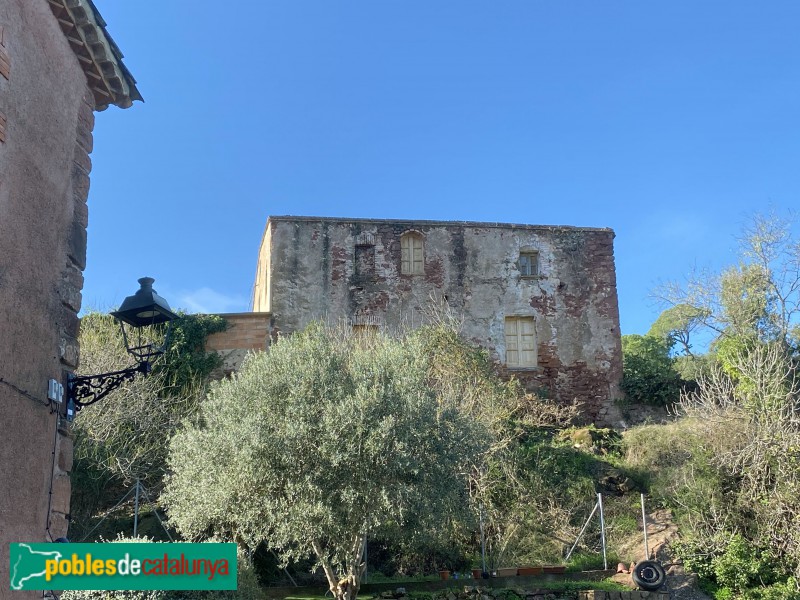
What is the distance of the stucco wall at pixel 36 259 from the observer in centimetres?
651

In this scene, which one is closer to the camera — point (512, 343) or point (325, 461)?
point (325, 461)

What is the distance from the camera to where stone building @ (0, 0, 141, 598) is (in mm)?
6527

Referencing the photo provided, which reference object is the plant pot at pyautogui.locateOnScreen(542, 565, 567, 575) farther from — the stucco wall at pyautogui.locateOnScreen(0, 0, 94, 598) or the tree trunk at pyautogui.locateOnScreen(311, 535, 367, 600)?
the stucco wall at pyautogui.locateOnScreen(0, 0, 94, 598)

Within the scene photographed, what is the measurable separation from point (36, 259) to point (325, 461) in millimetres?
6284

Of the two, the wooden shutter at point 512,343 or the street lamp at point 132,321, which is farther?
the wooden shutter at point 512,343

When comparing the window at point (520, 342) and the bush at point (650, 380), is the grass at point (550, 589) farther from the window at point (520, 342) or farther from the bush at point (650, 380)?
the window at point (520, 342)

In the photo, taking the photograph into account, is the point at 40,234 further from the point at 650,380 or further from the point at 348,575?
the point at 650,380

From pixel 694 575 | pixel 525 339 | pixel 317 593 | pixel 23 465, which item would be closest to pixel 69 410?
pixel 23 465

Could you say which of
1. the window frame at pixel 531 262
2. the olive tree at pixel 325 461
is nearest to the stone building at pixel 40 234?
the olive tree at pixel 325 461

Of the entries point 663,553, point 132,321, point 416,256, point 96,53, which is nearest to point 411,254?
point 416,256

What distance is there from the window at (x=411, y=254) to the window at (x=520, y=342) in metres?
3.11

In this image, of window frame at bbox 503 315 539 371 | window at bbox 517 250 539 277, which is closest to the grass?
window frame at bbox 503 315 539 371

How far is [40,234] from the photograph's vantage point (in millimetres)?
7109

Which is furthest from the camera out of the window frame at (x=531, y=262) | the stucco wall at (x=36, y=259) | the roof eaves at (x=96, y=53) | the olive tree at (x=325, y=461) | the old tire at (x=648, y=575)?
the window frame at (x=531, y=262)
